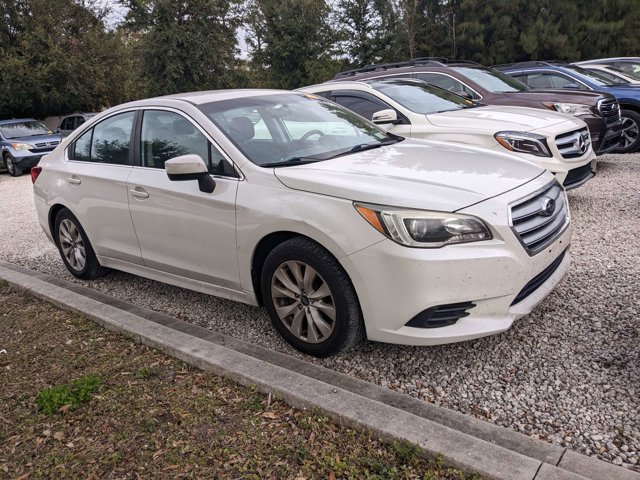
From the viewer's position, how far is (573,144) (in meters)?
6.07

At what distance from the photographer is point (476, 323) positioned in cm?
299

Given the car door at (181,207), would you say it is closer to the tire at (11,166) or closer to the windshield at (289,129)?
the windshield at (289,129)

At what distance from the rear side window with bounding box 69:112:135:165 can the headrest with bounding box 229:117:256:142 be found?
108cm

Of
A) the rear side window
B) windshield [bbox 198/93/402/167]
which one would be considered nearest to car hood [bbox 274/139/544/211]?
windshield [bbox 198/93/402/167]

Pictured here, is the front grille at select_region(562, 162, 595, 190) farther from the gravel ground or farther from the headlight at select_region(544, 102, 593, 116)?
the headlight at select_region(544, 102, 593, 116)

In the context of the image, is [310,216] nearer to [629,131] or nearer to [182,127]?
[182,127]

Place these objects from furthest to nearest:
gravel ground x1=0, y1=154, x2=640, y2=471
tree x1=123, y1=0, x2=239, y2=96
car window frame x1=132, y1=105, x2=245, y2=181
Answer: tree x1=123, y1=0, x2=239, y2=96
car window frame x1=132, y1=105, x2=245, y2=181
gravel ground x1=0, y1=154, x2=640, y2=471

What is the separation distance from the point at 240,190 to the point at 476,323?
5.47 ft

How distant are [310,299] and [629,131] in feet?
28.3

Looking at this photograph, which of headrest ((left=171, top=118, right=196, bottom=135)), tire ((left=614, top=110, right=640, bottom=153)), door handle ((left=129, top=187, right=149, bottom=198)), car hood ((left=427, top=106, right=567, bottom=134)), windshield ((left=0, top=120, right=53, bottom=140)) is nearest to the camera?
headrest ((left=171, top=118, right=196, bottom=135))

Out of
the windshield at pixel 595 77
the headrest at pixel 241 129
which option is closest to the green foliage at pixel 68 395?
the headrest at pixel 241 129

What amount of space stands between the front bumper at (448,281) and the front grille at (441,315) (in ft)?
0.08

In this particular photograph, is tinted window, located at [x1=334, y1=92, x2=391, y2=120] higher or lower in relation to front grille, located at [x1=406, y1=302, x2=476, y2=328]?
higher

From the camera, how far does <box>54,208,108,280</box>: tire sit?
5070mm
